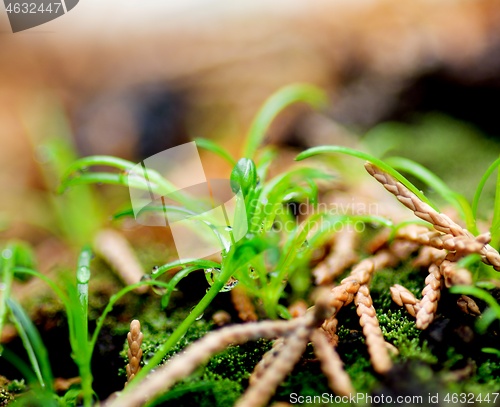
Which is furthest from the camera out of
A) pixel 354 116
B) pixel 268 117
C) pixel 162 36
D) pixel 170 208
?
pixel 162 36

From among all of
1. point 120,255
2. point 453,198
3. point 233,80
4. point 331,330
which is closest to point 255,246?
point 331,330

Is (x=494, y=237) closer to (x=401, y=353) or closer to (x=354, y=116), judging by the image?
(x=401, y=353)

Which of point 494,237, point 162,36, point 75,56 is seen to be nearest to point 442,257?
point 494,237

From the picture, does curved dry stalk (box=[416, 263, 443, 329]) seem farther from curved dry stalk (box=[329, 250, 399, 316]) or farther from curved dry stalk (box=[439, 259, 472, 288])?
curved dry stalk (box=[329, 250, 399, 316])

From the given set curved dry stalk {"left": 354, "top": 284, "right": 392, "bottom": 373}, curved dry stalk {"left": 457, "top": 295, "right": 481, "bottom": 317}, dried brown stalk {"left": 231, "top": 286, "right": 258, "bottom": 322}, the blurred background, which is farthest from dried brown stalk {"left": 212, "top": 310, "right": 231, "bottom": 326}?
A: the blurred background

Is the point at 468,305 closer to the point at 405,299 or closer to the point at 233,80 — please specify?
the point at 405,299

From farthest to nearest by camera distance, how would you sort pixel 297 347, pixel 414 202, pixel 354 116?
pixel 354 116 < pixel 414 202 < pixel 297 347

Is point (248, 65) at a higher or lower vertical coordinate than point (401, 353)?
higher
